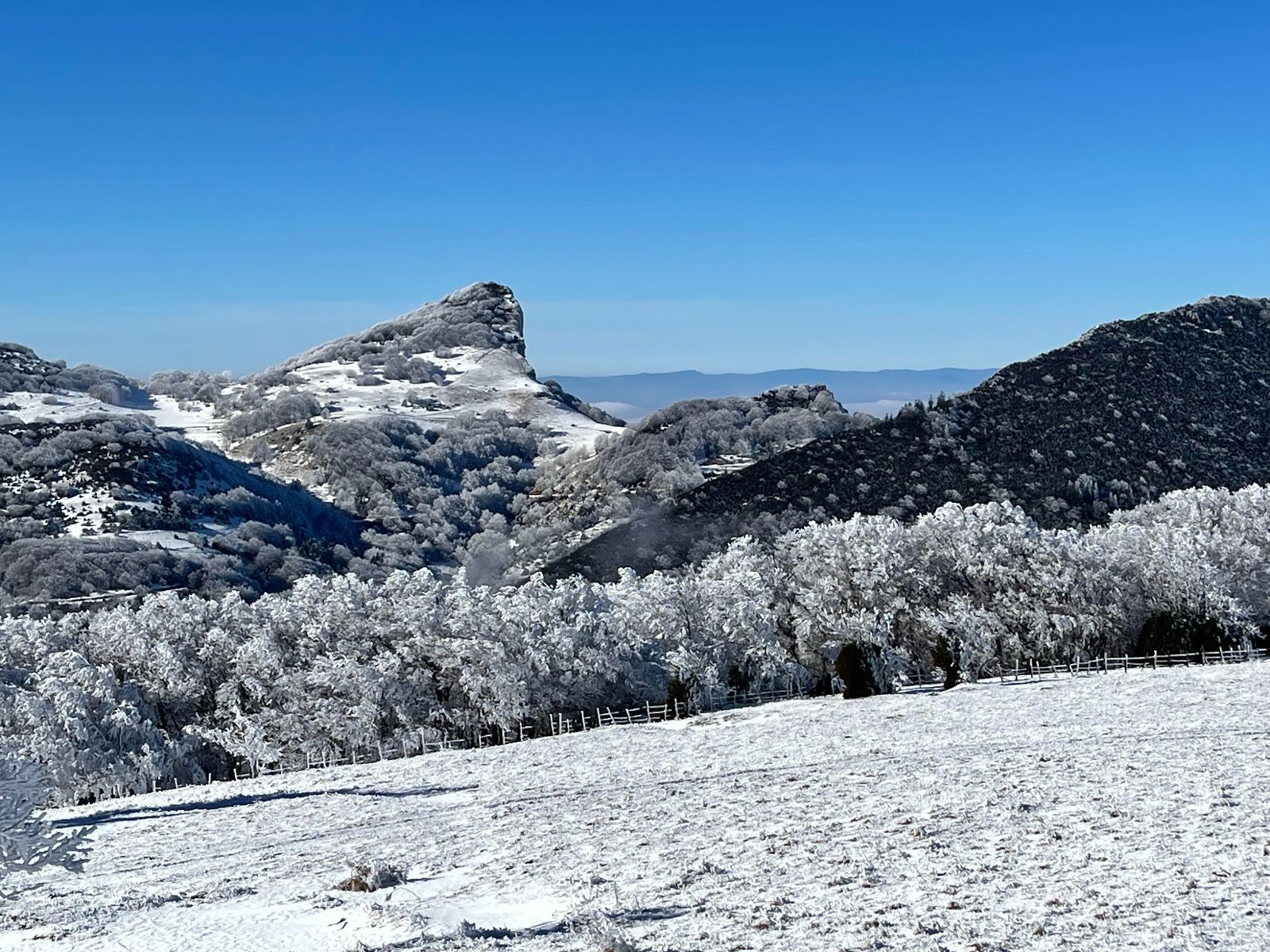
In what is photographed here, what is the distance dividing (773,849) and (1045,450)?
481 ft

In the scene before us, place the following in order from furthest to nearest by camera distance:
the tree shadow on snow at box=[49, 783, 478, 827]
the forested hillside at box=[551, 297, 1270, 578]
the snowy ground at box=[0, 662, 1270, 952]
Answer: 1. the forested hillside at box=[551, 297, 1270, 578]
2. the tree shadow on snow at box=[49, 783, 478, 827]
3. the snowy ground at box=[0, 662, 1270, 952]

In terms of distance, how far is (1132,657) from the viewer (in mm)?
61656

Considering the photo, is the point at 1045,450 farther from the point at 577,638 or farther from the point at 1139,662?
the point at 577,638

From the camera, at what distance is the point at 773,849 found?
2327 centimetres

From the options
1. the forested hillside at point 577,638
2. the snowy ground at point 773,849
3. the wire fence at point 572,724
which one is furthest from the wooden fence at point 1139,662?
the snowy ground at point 773,849

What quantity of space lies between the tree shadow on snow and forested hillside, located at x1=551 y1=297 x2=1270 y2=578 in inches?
3432

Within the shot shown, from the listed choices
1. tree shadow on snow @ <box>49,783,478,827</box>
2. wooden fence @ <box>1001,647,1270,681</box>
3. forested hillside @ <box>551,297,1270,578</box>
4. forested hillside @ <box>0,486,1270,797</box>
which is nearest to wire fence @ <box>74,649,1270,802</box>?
wooden fence @ <box>1001,647,1270,681</box>

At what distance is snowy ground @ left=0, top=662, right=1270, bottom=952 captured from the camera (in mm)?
18016

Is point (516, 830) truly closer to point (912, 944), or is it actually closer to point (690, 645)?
point (912, 944)

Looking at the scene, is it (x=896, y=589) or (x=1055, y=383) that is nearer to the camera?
(x=896, y=589)

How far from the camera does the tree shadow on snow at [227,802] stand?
38.5 metres

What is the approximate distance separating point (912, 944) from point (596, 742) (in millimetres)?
30544

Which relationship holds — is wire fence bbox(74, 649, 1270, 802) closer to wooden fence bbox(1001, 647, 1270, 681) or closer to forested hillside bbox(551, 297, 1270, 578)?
wooden fence bbox(1001, 647, 1270, 681)

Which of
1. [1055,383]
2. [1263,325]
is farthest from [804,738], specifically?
[1263,325]
